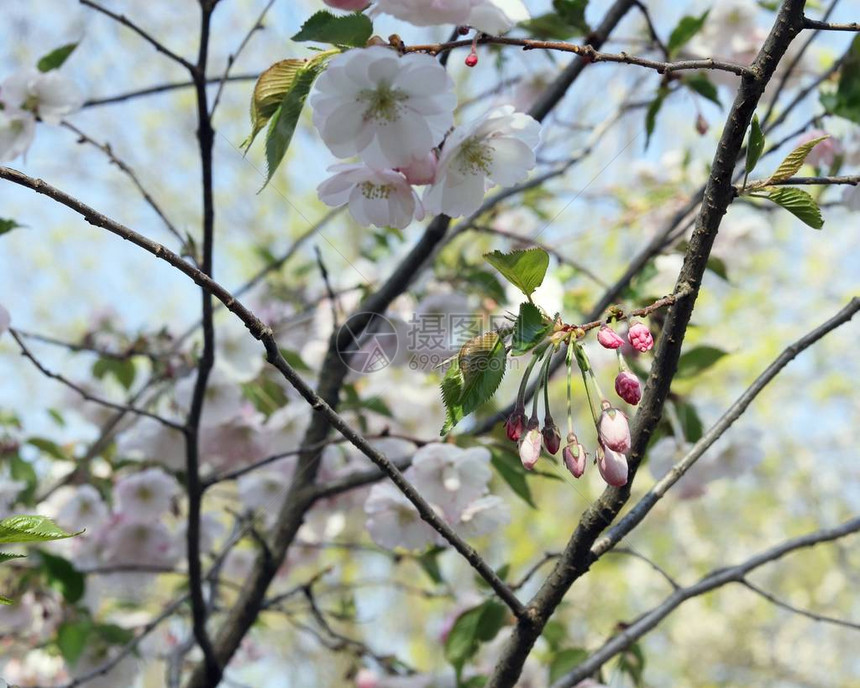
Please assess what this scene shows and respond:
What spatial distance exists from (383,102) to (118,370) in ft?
4.24

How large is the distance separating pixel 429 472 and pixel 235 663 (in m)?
1.58

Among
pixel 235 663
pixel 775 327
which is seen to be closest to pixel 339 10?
pixel 235 663

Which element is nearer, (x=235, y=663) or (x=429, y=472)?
(x=429, y=472)

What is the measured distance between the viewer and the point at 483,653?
1770mm

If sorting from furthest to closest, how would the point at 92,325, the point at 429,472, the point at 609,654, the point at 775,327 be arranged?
1. the point at 775,327
2. the point at 92,325
3. the point at 429,472
4. the point at 609,654

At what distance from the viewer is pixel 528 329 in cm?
64

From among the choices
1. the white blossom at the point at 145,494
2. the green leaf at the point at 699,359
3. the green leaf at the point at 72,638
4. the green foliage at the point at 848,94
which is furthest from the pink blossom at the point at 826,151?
the green leaf at the point at 72,638

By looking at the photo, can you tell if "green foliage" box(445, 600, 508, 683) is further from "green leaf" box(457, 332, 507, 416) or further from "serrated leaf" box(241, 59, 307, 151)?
"serrated leaf" box(241, 59, 307, 151)

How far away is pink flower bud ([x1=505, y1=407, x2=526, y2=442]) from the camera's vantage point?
0.72 m

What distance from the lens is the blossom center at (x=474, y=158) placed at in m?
0.76

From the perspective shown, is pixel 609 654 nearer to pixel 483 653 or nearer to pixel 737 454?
pixel 737 454

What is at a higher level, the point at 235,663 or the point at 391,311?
the point at 391,311

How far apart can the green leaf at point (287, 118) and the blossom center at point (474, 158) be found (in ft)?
0.50

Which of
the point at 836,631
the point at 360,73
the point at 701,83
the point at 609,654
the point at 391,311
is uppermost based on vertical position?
the point at 836,631
